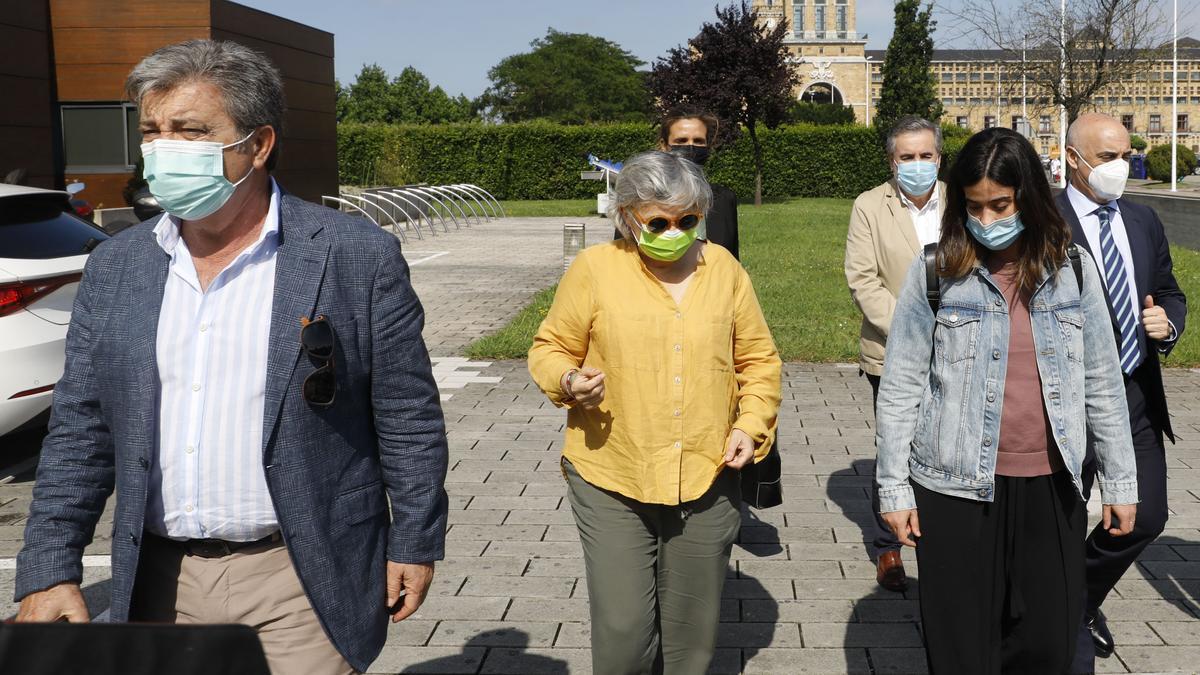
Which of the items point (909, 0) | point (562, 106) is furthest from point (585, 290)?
point (562, 106)

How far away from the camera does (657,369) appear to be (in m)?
3.43

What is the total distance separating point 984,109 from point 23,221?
416 ft

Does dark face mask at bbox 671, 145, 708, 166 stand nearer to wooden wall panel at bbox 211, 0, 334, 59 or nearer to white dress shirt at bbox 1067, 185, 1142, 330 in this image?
white dress shirt at bbox 1067, 185, 1142, 330

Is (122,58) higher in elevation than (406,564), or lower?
higher

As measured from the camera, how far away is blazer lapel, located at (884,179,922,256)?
5.16 m

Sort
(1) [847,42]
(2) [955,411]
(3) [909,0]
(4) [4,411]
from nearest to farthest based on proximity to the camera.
Answer: (2) [955,411] < (4) [4,411] < (3) [909,0] < (1) [847,42]

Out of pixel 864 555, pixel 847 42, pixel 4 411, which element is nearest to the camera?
pixel 864 555

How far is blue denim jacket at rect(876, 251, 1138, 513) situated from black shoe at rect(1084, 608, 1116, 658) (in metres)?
1.13

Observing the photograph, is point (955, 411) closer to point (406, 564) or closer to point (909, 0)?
point (406, 564)

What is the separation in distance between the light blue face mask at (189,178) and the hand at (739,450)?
4.92 feet

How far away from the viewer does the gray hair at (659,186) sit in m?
3.45

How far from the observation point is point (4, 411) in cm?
692

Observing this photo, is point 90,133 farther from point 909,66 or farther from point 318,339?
point 909,66

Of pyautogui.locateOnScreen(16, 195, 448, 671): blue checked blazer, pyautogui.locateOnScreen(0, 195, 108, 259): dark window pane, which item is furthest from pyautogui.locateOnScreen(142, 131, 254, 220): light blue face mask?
pyautogui.locateOnScreen(0, 195, 108, 259): dark window pane
